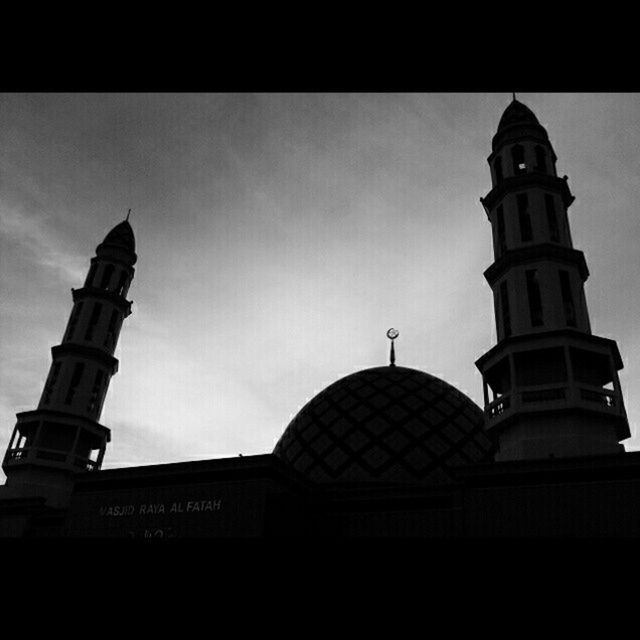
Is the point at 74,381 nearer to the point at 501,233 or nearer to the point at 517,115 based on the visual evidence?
the point at 501,233

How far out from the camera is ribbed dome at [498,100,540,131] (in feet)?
94.1

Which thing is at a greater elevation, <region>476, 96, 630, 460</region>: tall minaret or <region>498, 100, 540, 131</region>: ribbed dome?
<region>498, 100, 540, 131</region>: ribbed dome

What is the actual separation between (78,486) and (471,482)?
681 inches

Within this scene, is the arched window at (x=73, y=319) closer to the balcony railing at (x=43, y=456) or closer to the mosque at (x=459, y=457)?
the mosque at (x=459, y=457)

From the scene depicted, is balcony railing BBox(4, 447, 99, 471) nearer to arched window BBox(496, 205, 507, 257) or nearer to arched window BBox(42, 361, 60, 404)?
arched window BBox(42, 361, 60, 404)

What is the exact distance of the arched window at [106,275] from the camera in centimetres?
3503

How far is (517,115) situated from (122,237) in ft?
84.4

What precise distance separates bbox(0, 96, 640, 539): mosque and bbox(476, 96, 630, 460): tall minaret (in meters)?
0.06

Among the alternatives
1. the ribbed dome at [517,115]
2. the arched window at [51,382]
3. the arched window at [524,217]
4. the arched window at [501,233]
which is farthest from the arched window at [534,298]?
the arched window at [51,382]

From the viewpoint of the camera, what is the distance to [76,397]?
3117 centimetres

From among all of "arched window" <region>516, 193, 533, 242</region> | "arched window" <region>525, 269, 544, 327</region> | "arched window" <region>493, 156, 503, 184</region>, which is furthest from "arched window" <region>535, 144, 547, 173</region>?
"arched window" <region>525, 269, 544, 327</region>

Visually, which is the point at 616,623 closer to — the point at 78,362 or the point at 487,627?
the point at 487,627

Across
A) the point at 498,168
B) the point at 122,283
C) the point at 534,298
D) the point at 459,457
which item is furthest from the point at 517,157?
the point at 122,283
